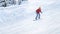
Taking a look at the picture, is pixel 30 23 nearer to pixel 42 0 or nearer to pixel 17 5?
pixel 17 5

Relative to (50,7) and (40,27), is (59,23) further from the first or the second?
(50,7)

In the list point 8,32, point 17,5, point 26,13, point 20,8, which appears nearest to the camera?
point 8,32

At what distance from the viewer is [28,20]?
17500 millimetres

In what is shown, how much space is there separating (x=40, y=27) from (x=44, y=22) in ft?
4.25

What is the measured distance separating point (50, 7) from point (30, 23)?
21.5 ft

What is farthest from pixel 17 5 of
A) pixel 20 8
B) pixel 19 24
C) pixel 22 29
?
pixel 22 29

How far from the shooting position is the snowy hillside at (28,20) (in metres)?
14.5

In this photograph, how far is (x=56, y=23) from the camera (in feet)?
50.7

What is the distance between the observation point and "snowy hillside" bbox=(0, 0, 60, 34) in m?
14.5

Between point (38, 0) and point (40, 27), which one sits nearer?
point (40, 27)

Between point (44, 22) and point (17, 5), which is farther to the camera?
point (17, 5)

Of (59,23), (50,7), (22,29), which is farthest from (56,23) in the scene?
(50,7)

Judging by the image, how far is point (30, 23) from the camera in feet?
53.2

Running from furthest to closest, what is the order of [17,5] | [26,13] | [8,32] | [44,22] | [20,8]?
[17,5] < [20,8] < [26,13] < [44,22] < [8,32]
